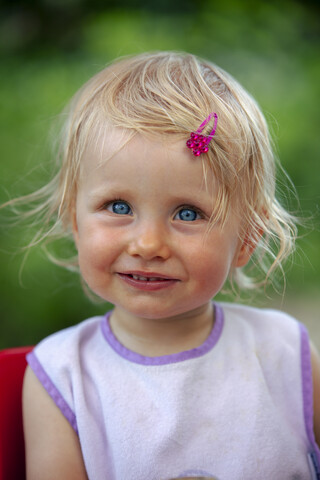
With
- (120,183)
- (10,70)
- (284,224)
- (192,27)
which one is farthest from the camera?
(192,27)

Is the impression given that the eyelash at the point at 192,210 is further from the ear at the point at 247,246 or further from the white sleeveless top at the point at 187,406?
the white sleeveless top at the point at 187,406

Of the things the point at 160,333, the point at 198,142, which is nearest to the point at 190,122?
the point at 198,142

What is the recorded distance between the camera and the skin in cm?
121

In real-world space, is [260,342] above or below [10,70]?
below

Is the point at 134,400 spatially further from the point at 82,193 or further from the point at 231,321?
the point at 82,193

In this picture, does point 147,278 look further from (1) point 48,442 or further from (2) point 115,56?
(2) point 115,56

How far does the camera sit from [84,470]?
134 cm

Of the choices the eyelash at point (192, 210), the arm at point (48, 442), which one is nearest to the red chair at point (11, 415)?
the arm at point (48, 442)

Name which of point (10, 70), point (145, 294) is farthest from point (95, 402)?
point (10, 70)

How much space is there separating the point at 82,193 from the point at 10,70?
2.02 m

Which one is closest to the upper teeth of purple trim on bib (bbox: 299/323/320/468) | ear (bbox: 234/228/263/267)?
ear (bbox: 234/228/263/267)

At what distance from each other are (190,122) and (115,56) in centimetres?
193

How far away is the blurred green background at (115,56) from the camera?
261 cm

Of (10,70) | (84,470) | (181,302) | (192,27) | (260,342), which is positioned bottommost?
(84,470)
